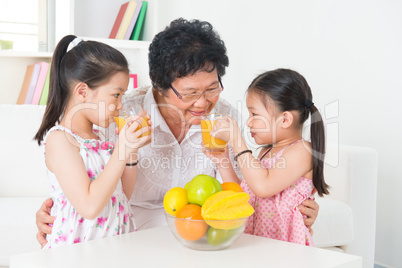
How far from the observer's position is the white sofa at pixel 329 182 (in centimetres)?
245

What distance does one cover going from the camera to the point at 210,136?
1602 millimetres

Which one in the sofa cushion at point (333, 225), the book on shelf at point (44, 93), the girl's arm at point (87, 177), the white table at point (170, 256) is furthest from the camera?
the book on shelf at point (44, 93)

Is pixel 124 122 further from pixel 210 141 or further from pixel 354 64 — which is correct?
pixel 354 64

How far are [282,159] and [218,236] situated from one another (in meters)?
0.59

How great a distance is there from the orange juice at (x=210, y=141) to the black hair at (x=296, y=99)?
10.4 inches

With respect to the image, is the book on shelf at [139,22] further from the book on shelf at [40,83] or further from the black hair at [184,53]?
the black hair at [184,53]

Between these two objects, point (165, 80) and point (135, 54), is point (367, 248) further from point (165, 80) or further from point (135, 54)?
point (135, 54)

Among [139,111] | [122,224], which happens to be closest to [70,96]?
[139,111]

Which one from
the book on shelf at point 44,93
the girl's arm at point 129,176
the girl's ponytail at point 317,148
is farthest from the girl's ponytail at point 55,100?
the book on shelf at point 44,93

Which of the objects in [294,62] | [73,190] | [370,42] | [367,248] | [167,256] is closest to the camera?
[167,256]

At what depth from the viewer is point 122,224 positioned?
5.45 ft

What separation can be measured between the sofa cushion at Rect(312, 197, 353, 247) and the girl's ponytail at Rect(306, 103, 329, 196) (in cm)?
70

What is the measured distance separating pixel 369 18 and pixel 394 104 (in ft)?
1.68

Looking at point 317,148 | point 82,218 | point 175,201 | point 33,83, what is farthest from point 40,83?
point 175,201
